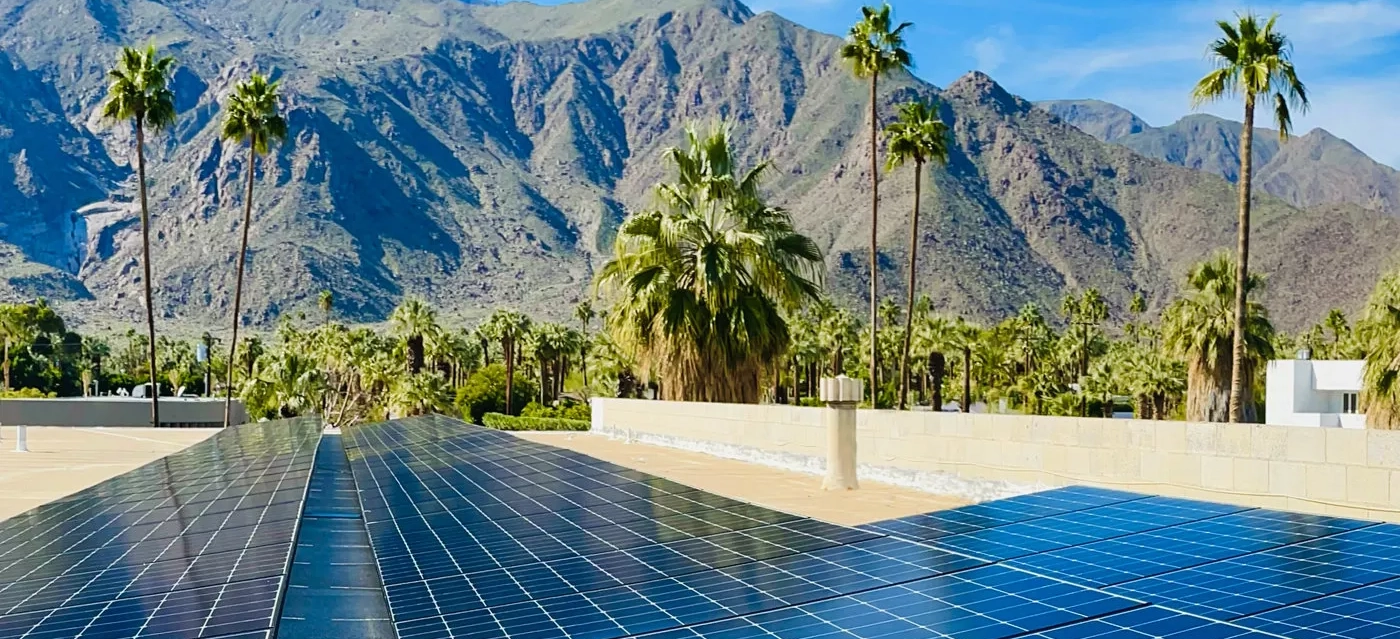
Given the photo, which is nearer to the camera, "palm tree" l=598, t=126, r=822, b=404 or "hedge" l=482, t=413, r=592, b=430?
"palm tree" l=598, t=126, r=822, b=404

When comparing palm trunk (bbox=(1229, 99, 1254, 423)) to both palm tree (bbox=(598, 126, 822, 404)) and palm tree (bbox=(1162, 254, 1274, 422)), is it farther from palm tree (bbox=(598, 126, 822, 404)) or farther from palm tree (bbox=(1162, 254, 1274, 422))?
palm tree (bbox=(1162, 254, 1274, 422))

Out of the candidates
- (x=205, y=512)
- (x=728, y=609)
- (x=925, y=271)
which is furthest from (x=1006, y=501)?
(x=925, y=271)

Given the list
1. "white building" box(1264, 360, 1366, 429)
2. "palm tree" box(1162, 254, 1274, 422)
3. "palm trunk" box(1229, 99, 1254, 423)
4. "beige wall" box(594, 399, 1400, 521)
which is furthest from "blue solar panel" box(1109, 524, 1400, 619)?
"white building" box(1264, 360, 1366, 429)

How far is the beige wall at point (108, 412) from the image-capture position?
5162 cm

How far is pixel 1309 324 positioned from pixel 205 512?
563 feet

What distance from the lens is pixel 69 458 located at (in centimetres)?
2830

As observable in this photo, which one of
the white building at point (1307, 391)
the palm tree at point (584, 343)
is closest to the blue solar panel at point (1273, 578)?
the white building at point (1307, 391)

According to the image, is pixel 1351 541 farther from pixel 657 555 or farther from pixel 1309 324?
pixel 1309 324

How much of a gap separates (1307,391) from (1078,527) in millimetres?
53524

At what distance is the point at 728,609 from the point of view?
643cm

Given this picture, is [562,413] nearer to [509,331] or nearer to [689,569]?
[509,331]

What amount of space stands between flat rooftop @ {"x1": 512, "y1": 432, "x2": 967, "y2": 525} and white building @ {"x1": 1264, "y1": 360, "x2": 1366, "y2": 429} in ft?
131

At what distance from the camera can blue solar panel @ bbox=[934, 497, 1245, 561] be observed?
802 cm

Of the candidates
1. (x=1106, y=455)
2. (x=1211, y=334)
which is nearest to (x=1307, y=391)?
(x=1211, y=334)
